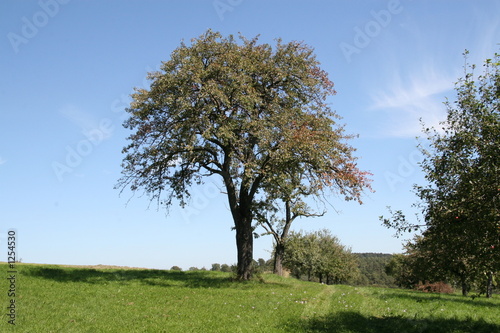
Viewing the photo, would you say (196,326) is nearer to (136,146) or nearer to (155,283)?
(155,283)

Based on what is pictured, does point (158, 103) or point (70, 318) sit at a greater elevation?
point (158, 103)

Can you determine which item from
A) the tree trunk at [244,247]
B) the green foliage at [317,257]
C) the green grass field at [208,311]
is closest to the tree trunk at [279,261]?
the tree trunk at [244,247]

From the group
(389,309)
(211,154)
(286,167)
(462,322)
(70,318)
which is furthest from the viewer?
(211,154)

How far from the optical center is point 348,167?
907 inches

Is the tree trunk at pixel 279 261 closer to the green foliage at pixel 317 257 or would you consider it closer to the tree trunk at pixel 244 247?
the tree trunk at pixel 244 247

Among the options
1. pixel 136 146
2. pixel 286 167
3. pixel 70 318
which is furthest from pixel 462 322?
pixel 136 146

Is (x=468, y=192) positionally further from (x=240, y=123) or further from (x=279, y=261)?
(x=279, y=261)

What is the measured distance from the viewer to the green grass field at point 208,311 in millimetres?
12430

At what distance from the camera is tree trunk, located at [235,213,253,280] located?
24781mm

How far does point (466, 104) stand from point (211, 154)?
1656cm

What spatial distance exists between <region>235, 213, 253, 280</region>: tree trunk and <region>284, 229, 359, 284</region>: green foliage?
34.4 m

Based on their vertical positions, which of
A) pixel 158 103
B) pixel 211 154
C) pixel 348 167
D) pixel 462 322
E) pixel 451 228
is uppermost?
pixel 158 103

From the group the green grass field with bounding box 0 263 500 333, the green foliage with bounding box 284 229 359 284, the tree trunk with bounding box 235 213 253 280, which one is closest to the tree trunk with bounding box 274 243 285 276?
the tree trunk with bounding box 235 213 253 280

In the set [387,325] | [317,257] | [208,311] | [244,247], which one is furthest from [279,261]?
[317,257]
